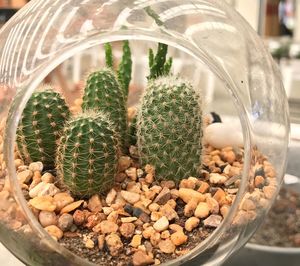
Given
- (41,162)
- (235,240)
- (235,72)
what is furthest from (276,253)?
(41,162)

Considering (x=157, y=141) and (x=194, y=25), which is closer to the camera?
(x=194, y=25)

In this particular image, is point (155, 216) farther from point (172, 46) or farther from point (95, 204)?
point (172, 46)

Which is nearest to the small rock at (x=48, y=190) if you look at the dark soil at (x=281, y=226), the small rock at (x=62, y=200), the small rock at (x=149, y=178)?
the small rock at (x=62, y=200)

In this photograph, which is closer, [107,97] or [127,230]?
[127,230]

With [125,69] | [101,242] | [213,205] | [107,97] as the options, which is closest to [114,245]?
[101,242]

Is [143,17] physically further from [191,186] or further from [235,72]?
[191,186]

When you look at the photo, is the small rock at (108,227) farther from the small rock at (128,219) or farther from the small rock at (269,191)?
the small rock at (269,191)
